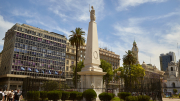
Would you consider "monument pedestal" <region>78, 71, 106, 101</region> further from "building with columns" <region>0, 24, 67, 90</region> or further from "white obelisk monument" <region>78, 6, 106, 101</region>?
"building with columns" <region>0, 24, 67, 90</region>

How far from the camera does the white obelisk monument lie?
18641mm

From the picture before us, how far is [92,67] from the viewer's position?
62.7ft

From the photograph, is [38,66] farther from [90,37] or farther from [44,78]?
[90,37]

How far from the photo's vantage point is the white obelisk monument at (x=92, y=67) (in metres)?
18.6

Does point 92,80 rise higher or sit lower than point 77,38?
lower

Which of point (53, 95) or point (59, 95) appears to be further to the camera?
point (59, 95)

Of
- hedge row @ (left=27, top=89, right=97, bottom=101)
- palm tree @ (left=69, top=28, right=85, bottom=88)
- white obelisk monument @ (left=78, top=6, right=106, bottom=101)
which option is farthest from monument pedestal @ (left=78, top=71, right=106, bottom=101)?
palm tree @ (left=69, top=28, right=85, bottom=88)

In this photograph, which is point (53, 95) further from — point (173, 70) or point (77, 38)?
point (173, 70)

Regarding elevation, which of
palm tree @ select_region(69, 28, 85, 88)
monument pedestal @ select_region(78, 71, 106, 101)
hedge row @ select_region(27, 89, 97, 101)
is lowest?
hedge row @ select_region(27, 89, 97, 101)

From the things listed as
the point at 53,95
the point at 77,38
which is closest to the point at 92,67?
the point at 53,95

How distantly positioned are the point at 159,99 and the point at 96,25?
12.8 metres

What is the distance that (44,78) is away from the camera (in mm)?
54312

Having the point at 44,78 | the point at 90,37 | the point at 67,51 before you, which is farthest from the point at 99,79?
the point at 67,51

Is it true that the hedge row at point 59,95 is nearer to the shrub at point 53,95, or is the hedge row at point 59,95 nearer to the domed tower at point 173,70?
the shrub at point 53,95
